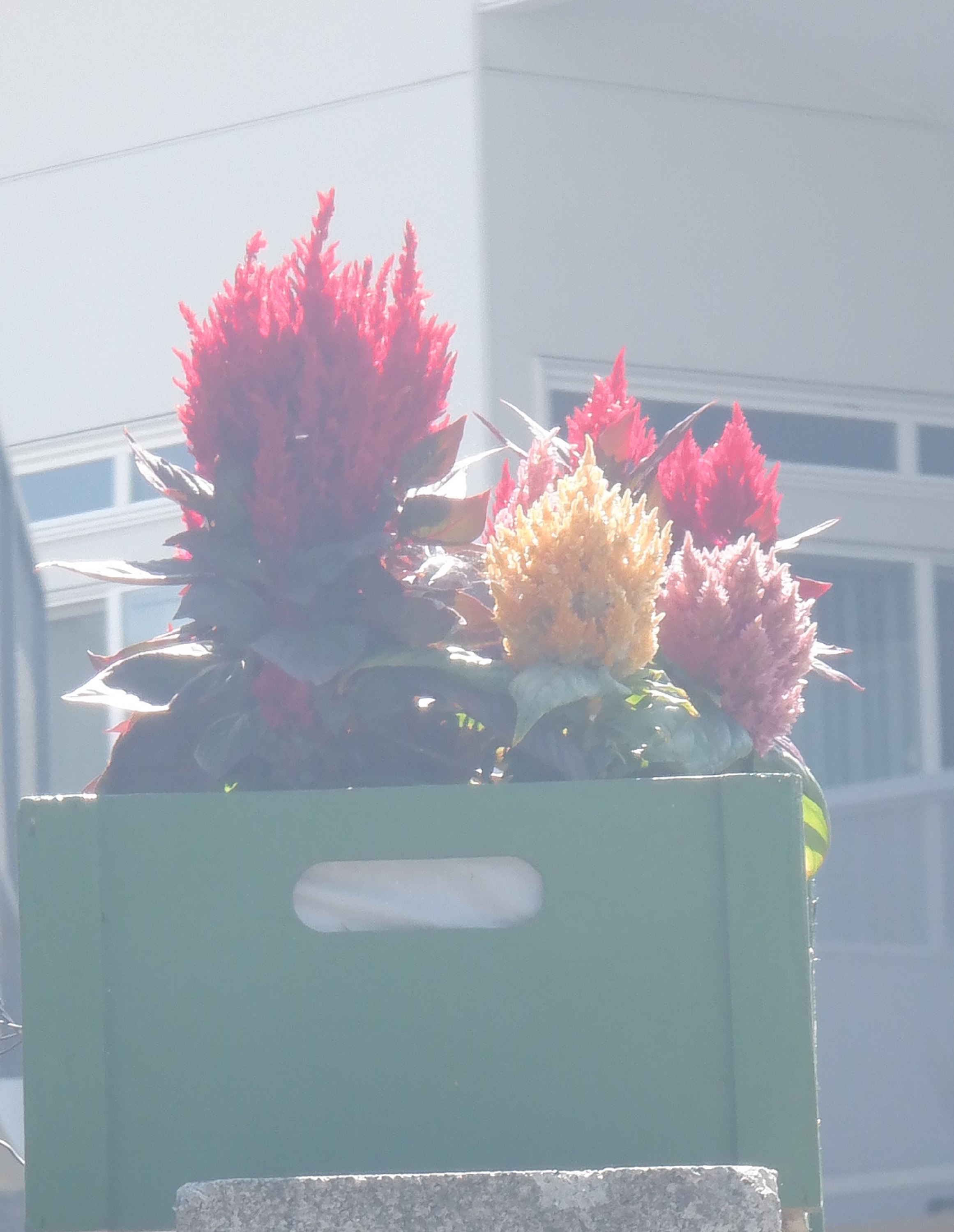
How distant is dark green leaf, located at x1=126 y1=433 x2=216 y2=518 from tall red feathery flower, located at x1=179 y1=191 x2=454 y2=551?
2 centimetres

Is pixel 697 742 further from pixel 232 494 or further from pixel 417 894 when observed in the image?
pixel 232 494

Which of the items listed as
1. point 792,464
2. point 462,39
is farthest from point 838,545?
point 462,39

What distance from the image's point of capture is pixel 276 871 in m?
0.75

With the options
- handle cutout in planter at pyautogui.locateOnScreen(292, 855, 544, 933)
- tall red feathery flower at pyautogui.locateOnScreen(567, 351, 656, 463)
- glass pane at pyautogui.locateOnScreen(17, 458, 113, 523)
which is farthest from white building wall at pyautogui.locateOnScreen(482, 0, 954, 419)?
handle cutout in planter at pyautogui.locateOnScreen(292, 855, 544, 933)

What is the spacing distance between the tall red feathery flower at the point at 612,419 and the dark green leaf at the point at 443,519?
10 cm

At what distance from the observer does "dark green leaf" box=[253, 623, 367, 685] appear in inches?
32.5

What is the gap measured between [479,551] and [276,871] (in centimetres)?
29

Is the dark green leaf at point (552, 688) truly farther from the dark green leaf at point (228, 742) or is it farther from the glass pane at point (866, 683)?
the glass pane at point (866, 683)

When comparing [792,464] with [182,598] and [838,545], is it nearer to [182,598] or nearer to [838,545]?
[838,545]

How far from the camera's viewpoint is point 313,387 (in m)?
0.85

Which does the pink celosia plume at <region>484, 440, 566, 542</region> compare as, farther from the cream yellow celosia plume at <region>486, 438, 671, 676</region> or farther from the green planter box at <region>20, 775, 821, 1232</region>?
the green planter box at <region>20, 775, 821, 1232</region>

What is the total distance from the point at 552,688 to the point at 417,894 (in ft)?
0.42

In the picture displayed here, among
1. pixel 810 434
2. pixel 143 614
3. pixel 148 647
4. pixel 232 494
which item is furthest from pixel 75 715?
pixel 232 494

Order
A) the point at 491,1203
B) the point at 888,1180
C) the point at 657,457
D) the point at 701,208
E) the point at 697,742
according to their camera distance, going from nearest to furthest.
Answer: the point at 491,1203 → the point at 697,742 → the point at 657,457 → the point at 888,1180 → the point at 701,208
